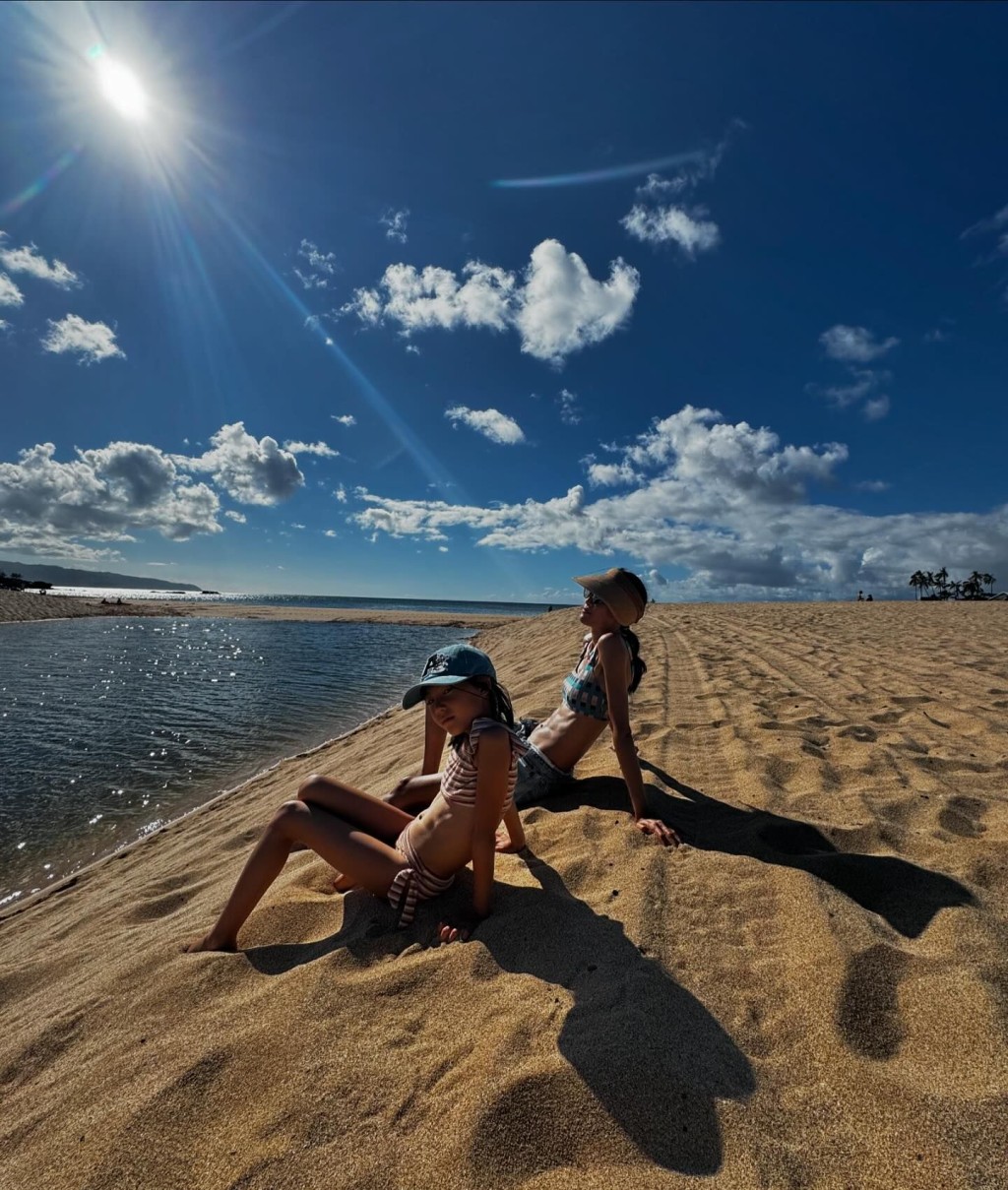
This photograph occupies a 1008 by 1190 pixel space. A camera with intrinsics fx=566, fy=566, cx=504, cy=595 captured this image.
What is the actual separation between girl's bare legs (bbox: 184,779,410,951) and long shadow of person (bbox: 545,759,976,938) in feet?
4.87

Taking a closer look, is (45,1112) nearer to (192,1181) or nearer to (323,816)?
(192,1181)

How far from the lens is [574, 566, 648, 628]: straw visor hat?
360 cm

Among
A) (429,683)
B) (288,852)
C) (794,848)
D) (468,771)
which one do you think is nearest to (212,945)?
(288,852)

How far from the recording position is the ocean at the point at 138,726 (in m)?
6.22

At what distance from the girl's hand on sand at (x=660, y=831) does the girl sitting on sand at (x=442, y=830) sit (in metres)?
0.93

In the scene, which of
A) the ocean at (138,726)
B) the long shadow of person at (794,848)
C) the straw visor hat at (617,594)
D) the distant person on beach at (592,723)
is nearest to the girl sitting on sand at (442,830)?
the distant person on beach at (592,723)

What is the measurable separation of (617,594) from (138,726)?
33.4ft

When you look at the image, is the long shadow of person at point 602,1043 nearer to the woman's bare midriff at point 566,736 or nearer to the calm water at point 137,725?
the woman's bare midriff at point 566,736

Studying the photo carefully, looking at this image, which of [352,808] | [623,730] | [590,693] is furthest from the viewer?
[590,693]

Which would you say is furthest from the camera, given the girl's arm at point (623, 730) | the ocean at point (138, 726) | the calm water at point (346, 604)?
the calm water at point (346, 604)

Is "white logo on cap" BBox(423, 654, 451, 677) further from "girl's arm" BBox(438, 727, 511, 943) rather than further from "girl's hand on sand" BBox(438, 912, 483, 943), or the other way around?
"girl's hand on sand" BBox(438, 912, 483, 943)

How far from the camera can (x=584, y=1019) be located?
1900mm

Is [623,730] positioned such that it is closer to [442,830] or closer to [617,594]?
[617,594]

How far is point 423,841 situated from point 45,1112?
1.52m
